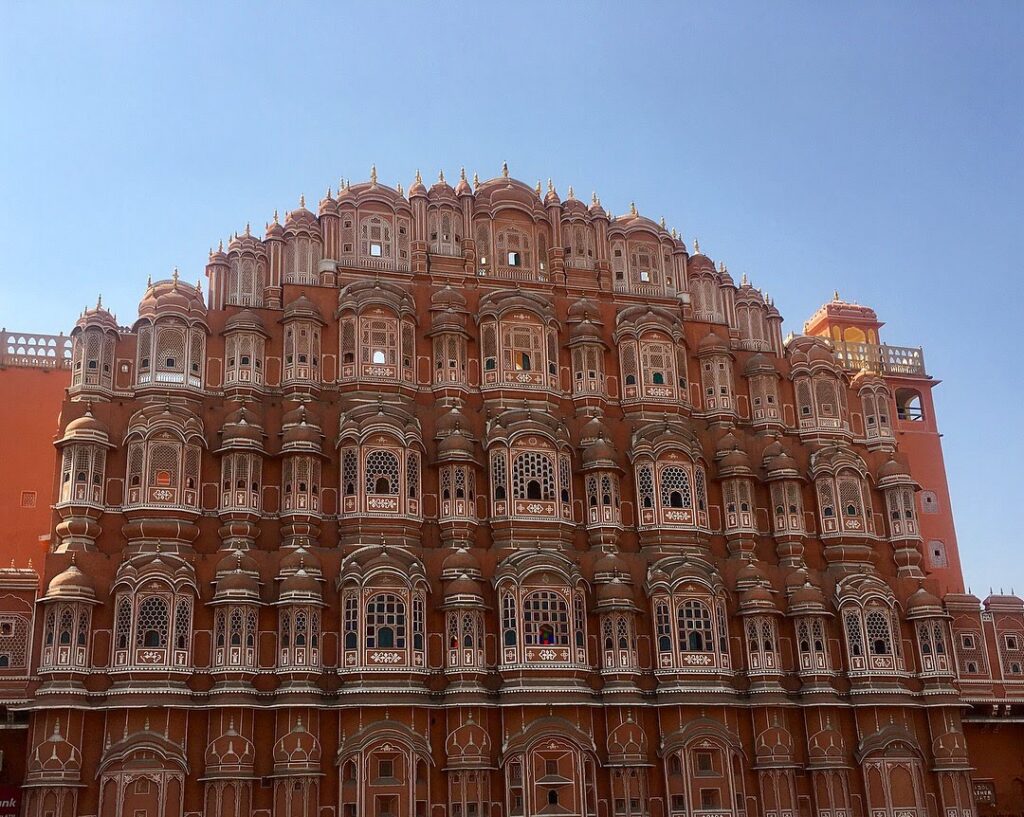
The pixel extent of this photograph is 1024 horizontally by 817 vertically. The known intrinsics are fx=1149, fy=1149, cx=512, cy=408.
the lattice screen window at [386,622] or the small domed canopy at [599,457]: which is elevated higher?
the small domed canopy at [599,457]

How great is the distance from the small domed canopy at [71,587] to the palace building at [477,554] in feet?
0.32

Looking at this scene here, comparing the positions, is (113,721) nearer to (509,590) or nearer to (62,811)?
(62,811)

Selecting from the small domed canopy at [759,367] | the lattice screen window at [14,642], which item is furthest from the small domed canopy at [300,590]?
the small domed canopy at [759,367]

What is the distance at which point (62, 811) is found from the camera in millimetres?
27969

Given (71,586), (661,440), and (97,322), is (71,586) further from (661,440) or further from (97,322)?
(661,440)

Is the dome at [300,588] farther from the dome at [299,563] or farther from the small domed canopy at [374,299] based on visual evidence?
the small domed canopy at [374,299]

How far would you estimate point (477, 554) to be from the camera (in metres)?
33.2

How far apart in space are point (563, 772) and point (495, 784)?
6.16 ft

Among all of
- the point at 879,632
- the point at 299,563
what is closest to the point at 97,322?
the point at 299,563

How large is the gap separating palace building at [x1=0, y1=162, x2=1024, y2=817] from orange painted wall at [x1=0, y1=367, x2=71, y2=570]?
126mm

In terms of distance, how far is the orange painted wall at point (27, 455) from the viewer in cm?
3488

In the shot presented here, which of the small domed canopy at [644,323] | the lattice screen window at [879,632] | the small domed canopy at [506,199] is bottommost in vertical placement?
the lattice screen window at [879,632]

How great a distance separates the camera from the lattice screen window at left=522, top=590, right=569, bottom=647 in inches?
1271

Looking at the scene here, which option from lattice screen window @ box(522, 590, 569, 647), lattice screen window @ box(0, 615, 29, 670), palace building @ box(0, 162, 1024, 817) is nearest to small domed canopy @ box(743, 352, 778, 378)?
palace building @ box(0, 162, 1024, 817)
